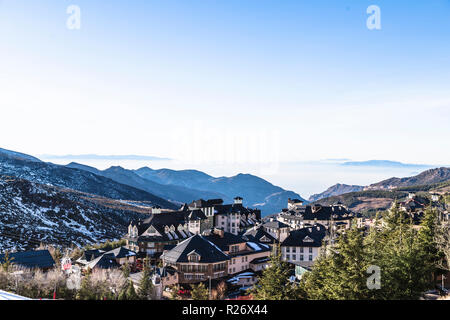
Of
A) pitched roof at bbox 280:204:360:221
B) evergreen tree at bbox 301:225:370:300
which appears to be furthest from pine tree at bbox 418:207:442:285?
pitched roof at bbox 280:204:360:221

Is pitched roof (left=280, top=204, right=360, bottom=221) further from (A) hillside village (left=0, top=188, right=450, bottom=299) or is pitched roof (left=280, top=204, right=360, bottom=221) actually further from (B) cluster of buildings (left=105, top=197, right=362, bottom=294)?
(A) hillside village (left=0, top=188, right=450, bottom=299)

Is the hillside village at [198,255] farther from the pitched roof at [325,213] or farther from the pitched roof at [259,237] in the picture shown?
the pitched roof at [325,213]

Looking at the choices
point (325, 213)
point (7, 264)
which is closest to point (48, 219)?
point (7, 264)

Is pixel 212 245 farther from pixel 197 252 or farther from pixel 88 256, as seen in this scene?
pixel 88 256

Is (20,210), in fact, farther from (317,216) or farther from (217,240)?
(317,216)
